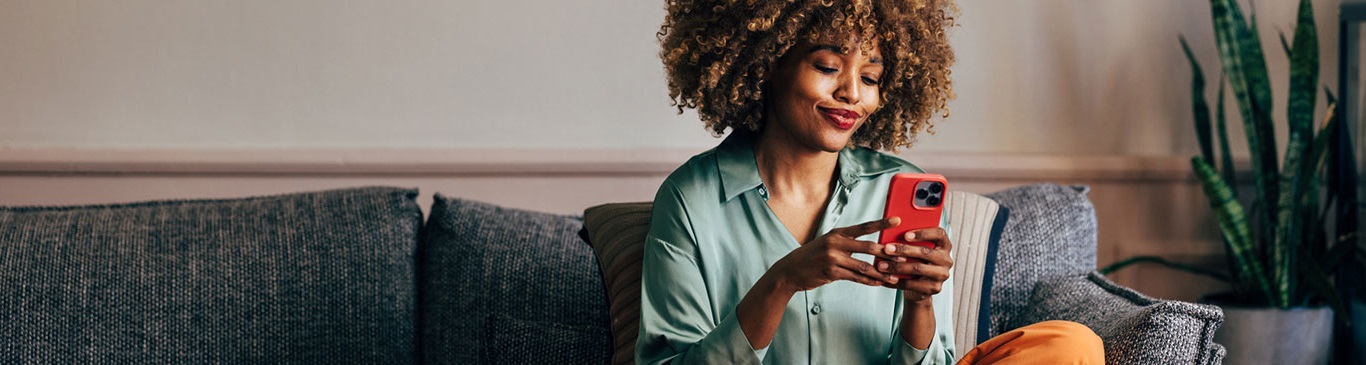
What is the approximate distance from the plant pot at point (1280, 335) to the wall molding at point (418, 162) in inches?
15.7

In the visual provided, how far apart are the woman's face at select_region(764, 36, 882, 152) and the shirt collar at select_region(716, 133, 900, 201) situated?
73 millimetres

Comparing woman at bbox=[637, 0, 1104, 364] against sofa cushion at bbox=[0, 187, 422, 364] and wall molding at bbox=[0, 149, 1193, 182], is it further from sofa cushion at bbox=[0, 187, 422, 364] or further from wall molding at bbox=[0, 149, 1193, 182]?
wall molding at bbox=[0, 149, 1193, 182]

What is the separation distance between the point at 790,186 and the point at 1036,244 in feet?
2.10

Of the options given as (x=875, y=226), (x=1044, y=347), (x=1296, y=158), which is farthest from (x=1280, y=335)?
Answer: (x=875, y=226)

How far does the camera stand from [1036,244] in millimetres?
1611

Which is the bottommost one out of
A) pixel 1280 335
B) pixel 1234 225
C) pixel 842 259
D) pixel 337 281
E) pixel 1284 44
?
pixel 1280 335

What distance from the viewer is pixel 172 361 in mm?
1515

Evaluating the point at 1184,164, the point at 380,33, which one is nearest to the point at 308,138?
the point at 380,33

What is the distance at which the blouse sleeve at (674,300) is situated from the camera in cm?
106

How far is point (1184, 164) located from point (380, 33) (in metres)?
1.53

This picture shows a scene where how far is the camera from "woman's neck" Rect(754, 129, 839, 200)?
3.66 ft

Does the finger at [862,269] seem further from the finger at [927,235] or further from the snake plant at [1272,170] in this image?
the snake plant at [1272,170]

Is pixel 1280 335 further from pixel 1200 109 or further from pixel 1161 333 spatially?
pixel 1161 333

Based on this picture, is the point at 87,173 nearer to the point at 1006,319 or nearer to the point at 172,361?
the point at 172,361
